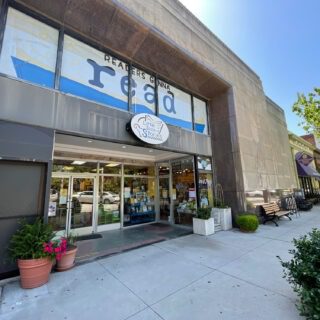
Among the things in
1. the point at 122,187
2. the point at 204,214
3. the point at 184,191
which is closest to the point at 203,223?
the point at 204,214

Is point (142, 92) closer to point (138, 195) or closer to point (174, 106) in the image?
point (174, 106)

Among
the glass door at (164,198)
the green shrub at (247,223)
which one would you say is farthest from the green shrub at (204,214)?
the glass door at (164,198)

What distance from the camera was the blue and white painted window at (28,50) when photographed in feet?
14.6

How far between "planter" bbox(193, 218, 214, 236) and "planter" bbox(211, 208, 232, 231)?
0.86 m

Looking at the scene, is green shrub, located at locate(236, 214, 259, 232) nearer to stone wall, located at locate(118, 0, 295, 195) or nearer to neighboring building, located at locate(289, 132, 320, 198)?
stone wall, located at locate(118, 0, 295, 195)

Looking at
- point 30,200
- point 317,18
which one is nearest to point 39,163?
point 30,200

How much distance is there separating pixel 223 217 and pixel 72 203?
5.91 meters

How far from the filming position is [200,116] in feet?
30.5

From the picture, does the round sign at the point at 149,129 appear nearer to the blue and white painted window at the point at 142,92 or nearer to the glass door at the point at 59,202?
the blue and white painted window at the point at 142,92

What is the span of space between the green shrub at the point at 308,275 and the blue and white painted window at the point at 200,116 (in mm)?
6457

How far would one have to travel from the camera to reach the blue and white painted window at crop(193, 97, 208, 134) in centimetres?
897

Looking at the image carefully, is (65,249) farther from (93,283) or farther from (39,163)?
(39,163)

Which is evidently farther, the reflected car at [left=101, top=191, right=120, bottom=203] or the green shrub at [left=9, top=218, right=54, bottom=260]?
the reflected car at [left=101, top=191, right=120, bottom=203]

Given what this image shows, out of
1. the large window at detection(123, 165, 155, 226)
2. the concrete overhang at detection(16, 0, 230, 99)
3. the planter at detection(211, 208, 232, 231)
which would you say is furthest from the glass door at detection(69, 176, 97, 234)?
the planter at detection(211, 208, 232, 231)
